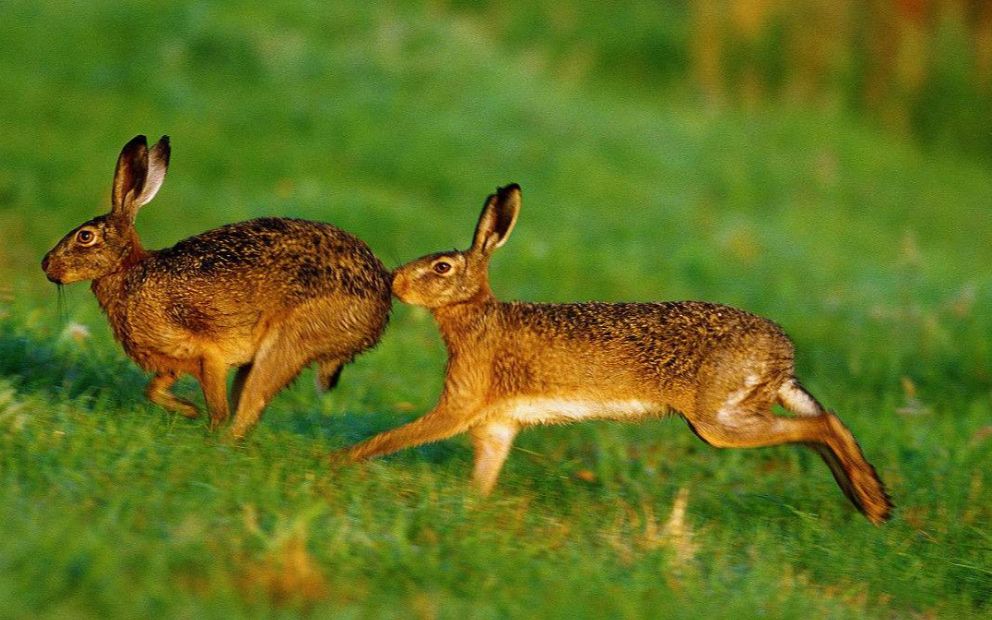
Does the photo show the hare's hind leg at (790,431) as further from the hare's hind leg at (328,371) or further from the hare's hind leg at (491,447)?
the hare's hind leg at (328,371)

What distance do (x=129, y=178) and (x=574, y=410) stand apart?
2228 mm

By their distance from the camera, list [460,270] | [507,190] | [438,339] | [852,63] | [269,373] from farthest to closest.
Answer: [852,63] → [438,339] → [460,270] → [507,190] → [269,373]

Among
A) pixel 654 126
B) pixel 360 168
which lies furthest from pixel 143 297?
pixel 654 126

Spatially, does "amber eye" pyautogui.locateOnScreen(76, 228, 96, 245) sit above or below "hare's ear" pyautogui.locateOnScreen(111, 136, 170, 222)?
Answer: below

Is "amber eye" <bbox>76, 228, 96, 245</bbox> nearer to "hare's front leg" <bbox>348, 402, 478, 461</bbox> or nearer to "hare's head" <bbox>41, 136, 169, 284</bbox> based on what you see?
"hare's head" <bbox>41, 136, 169, 284</bbox>

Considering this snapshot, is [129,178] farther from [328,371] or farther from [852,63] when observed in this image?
[852,63]

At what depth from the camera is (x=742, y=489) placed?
672 cm

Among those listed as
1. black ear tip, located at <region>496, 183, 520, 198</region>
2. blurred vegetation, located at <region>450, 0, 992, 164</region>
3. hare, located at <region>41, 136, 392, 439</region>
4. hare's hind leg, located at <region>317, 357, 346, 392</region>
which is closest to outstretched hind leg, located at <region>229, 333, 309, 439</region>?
hare, located at <region>41, 136, 392, 439</region>

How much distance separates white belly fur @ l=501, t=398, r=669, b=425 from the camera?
6.11m

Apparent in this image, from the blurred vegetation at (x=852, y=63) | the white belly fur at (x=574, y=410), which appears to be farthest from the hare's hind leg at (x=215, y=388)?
the blurred vegetation at (x=852, y=63)

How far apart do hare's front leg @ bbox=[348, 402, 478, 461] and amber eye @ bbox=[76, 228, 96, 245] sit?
4.95 ft

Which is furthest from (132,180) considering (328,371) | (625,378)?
(625,378)

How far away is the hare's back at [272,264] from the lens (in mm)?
5992

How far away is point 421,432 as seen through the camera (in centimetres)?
597
